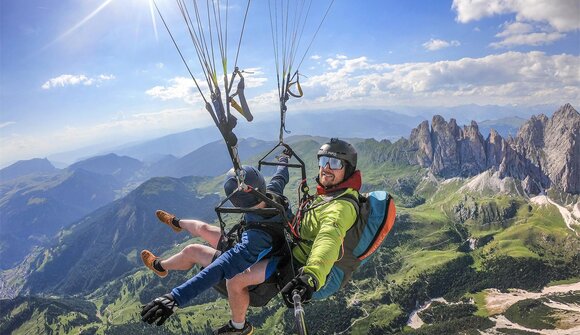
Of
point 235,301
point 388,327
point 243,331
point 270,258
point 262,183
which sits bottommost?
point 388,327

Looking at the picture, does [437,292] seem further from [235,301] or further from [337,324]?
[235,301]

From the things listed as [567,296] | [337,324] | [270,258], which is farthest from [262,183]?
[567,296]

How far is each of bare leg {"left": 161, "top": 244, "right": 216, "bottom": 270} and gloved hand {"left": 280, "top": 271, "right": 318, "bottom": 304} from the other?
3.83 m

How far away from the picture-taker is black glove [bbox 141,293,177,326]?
5.43m

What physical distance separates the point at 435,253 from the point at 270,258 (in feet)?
675

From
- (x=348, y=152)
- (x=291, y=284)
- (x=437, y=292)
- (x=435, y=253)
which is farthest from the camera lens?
(x=435, y=253)

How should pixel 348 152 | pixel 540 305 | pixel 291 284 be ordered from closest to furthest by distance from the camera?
pixel 291 284 < pixel 348 152 < pixel 540 305

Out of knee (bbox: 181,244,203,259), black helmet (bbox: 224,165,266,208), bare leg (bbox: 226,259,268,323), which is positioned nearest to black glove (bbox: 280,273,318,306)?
bare leg (bbox: 226,259,268,323)

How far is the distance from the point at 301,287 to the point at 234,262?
1940 mm

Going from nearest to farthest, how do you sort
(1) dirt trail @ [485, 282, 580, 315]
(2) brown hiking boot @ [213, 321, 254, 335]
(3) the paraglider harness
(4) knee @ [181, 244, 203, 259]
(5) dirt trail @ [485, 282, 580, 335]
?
1. (3) the paraglider harness
2. (2) brown hiking boot @ [213, 321, 254, 335]
3. (4) knee @ [181, 244, 203, 259]
4. (5) dirt trail @ [485, 282, 580, 335]
5. (1) dirt trail @ [485, 282, 580, 315]

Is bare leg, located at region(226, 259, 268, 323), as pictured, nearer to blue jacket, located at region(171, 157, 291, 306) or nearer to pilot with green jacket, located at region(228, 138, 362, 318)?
pilot with green jacket, located at region(228, 138, 362, 318)

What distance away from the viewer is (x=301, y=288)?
5395 millimetres

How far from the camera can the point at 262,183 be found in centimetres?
788

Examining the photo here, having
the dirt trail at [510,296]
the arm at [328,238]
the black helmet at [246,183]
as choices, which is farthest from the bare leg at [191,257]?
the dirt trail at [510,296]
